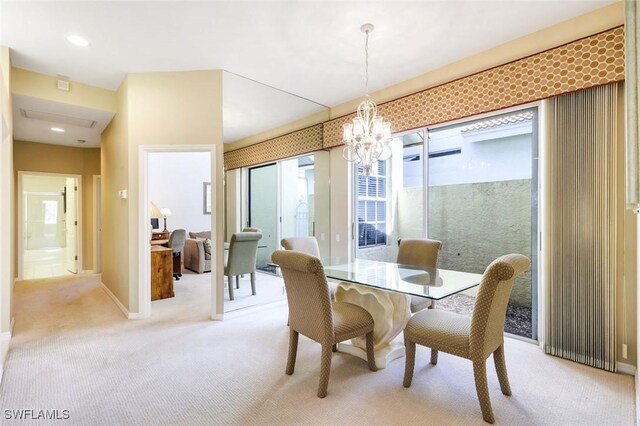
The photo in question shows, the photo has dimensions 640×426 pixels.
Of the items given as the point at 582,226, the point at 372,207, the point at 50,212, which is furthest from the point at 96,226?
the point at 582,226

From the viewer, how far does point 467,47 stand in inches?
120

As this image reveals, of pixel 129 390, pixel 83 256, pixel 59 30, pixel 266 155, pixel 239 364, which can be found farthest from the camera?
pixel 83 256

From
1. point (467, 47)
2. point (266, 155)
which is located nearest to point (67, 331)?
point (266, 155)

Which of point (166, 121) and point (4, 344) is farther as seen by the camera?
point (166, 121)

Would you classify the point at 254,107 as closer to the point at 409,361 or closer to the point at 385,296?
the point at 385,296

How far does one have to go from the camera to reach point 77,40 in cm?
291

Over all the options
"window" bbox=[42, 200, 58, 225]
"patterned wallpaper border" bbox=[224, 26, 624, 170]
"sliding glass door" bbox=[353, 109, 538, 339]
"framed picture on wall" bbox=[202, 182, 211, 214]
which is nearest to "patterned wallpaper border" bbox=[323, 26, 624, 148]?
"patterned wallpaper border" bbox=[224, 26, 624, 170]

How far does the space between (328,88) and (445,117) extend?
5.04ft

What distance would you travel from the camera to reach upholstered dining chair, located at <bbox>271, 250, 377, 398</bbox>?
2.03 m

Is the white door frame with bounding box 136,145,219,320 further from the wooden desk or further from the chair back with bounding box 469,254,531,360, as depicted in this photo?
the chair back with bounding box 469,254,531,360

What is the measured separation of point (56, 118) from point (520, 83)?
5677 mm

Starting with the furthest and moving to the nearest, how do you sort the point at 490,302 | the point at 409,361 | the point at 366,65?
1. the point at 366,65
2. the point at 409,361
3. the point at 490,302

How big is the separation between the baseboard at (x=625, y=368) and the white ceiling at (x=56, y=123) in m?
5.88

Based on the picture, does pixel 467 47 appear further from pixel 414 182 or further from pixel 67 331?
pixel 67 331
